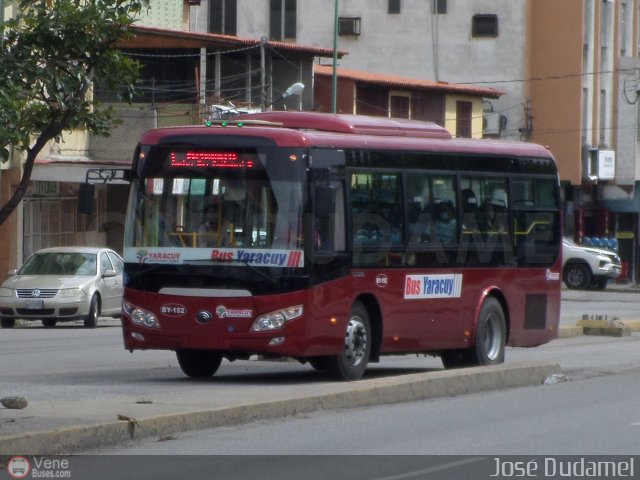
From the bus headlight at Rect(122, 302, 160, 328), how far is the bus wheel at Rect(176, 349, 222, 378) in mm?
997

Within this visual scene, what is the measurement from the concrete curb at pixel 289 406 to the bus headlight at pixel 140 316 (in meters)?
2.52

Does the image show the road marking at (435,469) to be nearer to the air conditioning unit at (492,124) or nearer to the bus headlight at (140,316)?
the bus headlight at (140,316)

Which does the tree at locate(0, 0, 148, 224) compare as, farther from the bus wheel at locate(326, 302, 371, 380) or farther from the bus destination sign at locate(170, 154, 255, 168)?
the bus wheel at locate(326, 302, 371, 380)

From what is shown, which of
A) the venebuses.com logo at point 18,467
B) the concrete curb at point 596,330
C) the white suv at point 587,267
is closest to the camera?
the venebuses.com logo at point 18,467

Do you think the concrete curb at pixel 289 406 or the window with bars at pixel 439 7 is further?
the window with bars at pixel 439 7

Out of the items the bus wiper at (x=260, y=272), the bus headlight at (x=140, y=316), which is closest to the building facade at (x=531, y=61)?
the bus headlight at (x=140, y=316)

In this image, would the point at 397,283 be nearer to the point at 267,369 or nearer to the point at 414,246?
the point at 414,246

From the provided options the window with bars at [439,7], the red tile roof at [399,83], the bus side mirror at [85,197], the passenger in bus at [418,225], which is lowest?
the passenger in bus at [418,225]

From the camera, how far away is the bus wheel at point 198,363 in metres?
16.2

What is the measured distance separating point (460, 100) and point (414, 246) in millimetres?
35508

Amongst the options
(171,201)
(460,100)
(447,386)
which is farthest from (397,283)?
(460,100)

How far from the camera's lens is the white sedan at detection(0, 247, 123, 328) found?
86.5 feet

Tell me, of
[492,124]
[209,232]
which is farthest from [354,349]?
[492,124]

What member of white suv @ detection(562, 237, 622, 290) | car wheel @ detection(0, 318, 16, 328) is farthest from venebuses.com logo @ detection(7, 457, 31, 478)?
white suv @ detection(562, 237, 622, 290)
